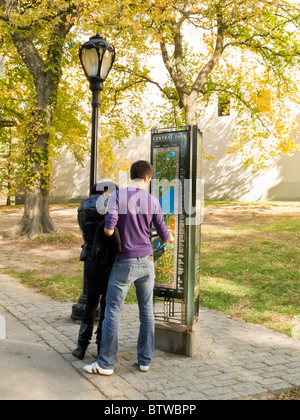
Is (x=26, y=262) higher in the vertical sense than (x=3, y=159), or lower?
lower

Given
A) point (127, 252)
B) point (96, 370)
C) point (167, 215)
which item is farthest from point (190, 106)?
point (96, 370)

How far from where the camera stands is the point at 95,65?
6523 mm

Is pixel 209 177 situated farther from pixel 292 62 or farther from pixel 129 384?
pixel 129 384

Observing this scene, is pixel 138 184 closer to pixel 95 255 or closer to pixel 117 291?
pixel 95 255

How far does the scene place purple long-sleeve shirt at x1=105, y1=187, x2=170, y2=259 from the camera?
14.4ft

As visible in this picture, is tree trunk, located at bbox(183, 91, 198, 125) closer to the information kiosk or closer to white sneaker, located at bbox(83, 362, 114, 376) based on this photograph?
the information kiosk

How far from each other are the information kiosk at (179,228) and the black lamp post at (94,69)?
1.34 metres

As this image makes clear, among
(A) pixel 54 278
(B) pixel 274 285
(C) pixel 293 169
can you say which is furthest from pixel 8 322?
(C) pixel 293 169

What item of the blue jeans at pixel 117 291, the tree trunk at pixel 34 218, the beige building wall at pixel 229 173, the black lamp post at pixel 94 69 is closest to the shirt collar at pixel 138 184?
the blue jeans at pixel 117 291

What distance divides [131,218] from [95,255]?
0.54 m

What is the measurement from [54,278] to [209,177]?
18.6 m

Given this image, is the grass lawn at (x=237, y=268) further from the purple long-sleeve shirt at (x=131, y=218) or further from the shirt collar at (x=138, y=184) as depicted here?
the shirt collar at (x=138, y=184)
